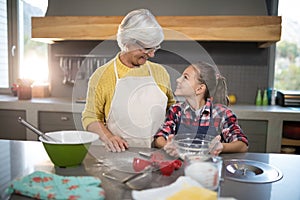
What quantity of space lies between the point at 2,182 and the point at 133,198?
0.40 metres

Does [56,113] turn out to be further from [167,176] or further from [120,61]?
[167,176]

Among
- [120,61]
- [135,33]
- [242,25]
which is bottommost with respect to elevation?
[120,61]

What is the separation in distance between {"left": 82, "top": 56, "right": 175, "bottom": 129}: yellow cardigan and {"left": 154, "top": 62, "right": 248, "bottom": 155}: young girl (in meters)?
0.07

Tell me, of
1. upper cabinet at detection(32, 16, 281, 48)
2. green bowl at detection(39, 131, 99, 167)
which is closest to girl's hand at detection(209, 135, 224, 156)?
green bowl at detection(39, 131, 99, 167)

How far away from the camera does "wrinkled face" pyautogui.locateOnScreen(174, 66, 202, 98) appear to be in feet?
4.36

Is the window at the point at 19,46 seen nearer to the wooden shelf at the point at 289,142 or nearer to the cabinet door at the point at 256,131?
the cabinet door at the point at 256,131

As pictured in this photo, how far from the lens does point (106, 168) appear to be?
982 millimetres

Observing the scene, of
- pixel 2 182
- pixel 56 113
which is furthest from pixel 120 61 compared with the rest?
pixel 56 113

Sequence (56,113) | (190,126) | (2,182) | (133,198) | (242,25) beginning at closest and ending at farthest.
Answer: (133,198) → (2,182) → (190,126) → (242,25) → (56,113)

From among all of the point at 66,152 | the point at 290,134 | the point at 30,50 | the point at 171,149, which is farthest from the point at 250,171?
the point at 30,50

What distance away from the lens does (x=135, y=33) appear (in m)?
1.21

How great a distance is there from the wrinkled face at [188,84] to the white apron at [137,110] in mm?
81

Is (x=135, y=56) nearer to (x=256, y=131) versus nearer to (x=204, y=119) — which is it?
(x=204, y=119)

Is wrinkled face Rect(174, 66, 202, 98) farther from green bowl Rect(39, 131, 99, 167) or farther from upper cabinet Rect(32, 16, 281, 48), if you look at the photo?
upper cabinet Rect(32, 16, 281, 48)
